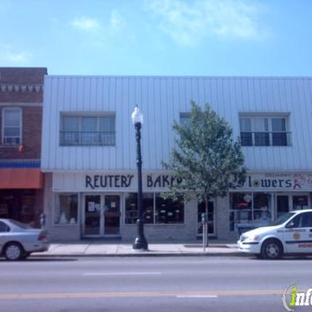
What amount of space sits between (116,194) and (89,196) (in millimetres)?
Result: 1257

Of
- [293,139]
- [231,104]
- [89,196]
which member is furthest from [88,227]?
[293,139]

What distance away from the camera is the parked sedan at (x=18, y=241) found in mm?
17312

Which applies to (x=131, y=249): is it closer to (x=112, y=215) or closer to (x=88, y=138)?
(x=112, y=215)

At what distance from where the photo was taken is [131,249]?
67.5 ft

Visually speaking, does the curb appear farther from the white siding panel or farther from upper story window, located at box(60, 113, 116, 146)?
upper story window, located at box(60, 113, 116, 146)

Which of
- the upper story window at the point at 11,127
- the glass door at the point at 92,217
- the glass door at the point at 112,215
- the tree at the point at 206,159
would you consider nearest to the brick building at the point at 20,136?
the upper story window at the point at 11,127

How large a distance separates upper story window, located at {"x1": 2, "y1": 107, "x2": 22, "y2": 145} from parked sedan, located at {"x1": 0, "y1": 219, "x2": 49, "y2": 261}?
29.8ft

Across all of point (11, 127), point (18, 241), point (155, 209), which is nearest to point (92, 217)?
point (155, 209)

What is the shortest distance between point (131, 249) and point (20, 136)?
9038 millimetres

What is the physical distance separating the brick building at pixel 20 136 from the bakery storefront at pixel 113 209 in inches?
52.9

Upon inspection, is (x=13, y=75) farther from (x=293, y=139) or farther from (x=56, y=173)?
(x=293, y=139)

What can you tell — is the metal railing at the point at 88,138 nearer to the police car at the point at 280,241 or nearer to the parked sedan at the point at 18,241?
the parked sedan at the point at 18,241

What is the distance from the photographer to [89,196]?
82.0 ft

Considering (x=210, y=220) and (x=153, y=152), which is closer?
(x=153, y=152)
